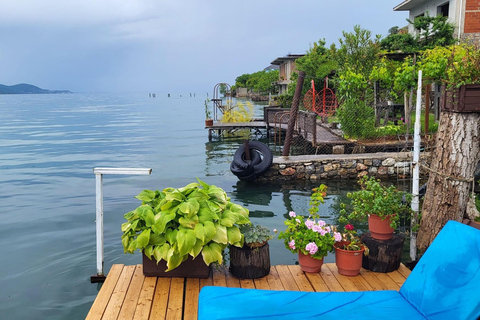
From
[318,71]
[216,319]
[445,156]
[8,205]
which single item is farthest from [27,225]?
[318,71]

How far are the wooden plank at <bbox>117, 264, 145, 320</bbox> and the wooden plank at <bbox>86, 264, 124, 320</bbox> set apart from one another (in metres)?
0.17

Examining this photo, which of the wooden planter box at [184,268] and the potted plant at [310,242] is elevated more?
the potted plant at [310,242]

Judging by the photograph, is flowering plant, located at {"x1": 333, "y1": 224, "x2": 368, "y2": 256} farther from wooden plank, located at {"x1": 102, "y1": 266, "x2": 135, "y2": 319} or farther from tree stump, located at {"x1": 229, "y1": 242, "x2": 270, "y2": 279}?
wooden plank, located at {"x1": 102, "y1": 266, "x2": 135, "y2": 319}

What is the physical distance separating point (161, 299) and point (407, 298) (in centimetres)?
213

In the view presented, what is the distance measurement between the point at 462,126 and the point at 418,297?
2.82 meters

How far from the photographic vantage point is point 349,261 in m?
4.53

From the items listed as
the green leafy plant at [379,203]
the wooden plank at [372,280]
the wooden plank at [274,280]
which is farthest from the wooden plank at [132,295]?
the green leafy plant at [379,203]

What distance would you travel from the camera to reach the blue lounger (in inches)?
129

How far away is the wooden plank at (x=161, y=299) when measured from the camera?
385 centimetres

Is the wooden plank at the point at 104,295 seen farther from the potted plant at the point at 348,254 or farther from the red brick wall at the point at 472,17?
the red brick wall at the point at 472,17

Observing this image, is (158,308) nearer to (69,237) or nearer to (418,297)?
(418,297)

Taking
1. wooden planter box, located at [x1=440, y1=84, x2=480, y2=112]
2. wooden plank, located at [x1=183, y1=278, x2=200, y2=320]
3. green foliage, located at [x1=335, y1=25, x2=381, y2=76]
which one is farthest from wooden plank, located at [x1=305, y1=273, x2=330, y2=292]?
green foliage, located at [x1=335, y1=25, x2=381, y2=76]

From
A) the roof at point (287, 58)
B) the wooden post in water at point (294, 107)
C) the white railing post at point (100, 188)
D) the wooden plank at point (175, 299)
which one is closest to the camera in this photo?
the wooden plank at point (175, 299)

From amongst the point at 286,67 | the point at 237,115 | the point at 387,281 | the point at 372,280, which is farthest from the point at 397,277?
the point at 286,67
